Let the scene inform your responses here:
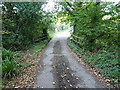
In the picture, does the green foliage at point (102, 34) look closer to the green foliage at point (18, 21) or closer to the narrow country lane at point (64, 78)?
the narrow country lane at point (64, 78)

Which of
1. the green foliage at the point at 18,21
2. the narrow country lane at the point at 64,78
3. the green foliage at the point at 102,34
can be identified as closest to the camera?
the narrow country lane at the point at 64,78

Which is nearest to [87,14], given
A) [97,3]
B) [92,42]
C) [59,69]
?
[97,3]

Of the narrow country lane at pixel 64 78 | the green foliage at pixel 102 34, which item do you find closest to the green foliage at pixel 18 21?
the green foliage at pixel 102 34

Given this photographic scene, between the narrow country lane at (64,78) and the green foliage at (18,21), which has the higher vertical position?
the green foliage at (18,21)

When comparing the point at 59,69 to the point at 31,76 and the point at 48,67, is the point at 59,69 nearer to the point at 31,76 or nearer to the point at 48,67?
the point at 48,67

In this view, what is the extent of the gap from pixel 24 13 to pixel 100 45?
7180mm

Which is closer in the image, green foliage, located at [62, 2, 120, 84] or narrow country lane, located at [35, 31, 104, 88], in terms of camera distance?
narrow country lane, located at [35, 31, 104, 88]

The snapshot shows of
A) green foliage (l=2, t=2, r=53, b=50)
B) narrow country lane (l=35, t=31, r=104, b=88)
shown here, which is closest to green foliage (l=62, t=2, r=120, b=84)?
narrow country lane (l=35, t=31, r=104, b=88)

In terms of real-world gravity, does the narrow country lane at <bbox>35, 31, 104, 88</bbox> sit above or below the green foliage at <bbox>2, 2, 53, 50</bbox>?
below

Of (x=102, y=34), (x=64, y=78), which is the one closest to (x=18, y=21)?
(x=64, y=78)

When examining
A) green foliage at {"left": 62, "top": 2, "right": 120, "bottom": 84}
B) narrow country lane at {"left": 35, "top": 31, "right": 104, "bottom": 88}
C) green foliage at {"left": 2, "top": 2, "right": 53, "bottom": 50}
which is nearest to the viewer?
narrow country lane at {"left": 35, "top": 31, "right": 104, "bottom": 88}

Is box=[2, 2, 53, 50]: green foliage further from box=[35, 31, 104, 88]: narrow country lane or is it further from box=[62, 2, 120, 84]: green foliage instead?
box=[35, 31, 104, 88]: narrow country lane

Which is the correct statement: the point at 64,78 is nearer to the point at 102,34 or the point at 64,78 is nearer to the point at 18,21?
the point at 102,34

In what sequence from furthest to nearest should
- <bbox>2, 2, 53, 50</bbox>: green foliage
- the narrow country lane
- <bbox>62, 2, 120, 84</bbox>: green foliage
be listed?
<bbox>2, 2, 53, 50</bbox>: green foliage
<bbox>62, 2, 120, 84</bbox>: green foliage
the narrow country lane
